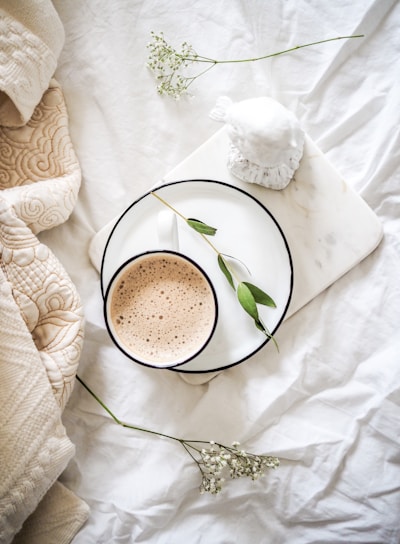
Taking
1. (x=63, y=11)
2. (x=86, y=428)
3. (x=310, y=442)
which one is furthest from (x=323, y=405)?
(x=63, y=11)

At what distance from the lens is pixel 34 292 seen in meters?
0.90

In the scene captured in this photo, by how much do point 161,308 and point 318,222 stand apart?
0.38 meters

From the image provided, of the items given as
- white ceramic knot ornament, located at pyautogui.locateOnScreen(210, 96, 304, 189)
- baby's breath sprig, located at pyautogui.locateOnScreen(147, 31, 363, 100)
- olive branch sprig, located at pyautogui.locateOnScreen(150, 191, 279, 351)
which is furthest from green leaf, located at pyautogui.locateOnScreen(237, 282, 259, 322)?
baby's breath sprig, located at pyautogui.locateOnScreen(147, 31, 363, 100)

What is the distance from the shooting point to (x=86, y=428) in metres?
1.02

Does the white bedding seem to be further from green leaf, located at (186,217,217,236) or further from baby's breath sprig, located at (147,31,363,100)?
green leaf, located at (186,217,217,236)

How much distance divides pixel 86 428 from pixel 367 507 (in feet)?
2.03

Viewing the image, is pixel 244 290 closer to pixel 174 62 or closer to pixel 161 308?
pixel 161 308

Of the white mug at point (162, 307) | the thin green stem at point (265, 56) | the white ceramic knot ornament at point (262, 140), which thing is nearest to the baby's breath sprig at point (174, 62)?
the thin green stem at point (265, 56)

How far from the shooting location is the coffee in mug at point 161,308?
865mm

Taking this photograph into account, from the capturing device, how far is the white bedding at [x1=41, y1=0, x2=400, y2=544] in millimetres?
955

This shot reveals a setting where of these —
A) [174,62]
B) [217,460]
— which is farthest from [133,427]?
[174,62]

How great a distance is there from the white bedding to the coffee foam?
161 millimetres

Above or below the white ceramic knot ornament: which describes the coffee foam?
below

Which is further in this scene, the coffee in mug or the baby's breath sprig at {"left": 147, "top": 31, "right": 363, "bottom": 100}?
the baby's breath sprig at {"left": 147, "top": 31, "right": 363, "bottom": 100}
